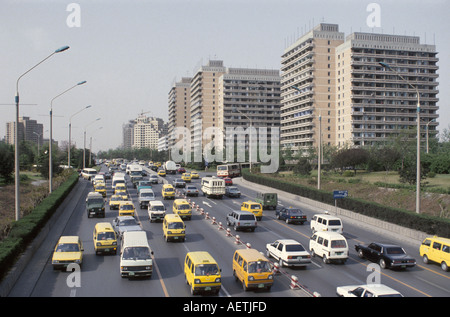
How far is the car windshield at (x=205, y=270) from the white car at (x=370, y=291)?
541 centimetres

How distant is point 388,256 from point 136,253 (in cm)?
1384

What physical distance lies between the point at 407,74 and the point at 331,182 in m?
71.9

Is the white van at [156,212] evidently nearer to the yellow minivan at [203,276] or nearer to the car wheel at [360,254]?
the car wheel at [360,254]

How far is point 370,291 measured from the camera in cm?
1568

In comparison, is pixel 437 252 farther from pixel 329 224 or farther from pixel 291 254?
pixel 291 254

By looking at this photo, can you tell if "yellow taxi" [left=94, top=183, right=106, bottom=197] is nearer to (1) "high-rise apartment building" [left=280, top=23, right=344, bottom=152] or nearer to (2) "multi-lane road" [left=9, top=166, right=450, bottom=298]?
(2) "multi-lane road" [left=9, top=166, right=450, bottom=298]

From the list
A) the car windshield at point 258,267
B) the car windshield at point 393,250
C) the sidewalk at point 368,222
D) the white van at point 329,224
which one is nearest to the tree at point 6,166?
the sidewalk at point 368,222

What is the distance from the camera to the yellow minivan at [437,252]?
23484mm

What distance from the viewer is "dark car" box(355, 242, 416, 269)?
22844 mm

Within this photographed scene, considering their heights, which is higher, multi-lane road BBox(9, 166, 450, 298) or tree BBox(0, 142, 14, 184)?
tree BBox(0, 142, 14, 184)

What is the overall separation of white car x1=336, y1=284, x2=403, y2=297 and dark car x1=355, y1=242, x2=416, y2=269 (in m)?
6.99

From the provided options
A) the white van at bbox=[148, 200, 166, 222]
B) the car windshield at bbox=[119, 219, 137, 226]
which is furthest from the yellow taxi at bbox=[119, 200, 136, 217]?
the car windshield at bbox=[119, 219, 137, 226]

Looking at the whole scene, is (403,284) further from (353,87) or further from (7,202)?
(353,87)

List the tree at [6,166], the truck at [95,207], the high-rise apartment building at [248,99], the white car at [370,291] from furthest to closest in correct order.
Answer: the high-rise apartment building at [248,99] < the tree at [6,166] < the truck at [95,207] < the white car at [370,291]
